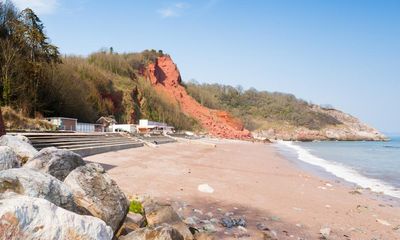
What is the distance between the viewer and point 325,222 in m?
6.31

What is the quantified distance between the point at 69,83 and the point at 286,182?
23.6m

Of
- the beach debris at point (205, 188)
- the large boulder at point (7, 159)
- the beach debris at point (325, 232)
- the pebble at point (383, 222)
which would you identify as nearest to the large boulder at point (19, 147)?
the large boulder at point (7, 159)

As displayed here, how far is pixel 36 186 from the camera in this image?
3094mm

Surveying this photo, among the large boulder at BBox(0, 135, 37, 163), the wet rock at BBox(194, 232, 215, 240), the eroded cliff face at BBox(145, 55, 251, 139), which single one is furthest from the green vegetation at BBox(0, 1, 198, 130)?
the eroded cliff face at BBox(145, 55, 251, 139)

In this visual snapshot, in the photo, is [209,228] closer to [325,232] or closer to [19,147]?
[325,232]

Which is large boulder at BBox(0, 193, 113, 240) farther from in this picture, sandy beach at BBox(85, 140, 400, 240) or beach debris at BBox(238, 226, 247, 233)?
beach debris at BBox(238, 226, 247, 233)

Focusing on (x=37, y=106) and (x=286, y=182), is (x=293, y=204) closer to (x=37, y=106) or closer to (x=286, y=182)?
(x=286, y=182)

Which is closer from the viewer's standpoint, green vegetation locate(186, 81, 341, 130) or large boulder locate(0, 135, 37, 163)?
large boulder locate(0, 135, 37, 163)

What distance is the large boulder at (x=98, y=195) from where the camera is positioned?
11.9 ft

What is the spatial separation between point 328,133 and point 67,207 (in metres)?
117

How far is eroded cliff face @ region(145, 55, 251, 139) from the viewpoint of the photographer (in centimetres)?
7044

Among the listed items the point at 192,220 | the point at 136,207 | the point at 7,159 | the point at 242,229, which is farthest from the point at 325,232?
the point at 7,159

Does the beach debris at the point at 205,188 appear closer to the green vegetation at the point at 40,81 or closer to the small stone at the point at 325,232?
the small stone at the point at 325,232

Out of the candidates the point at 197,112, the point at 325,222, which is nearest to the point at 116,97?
the point at 197,112
